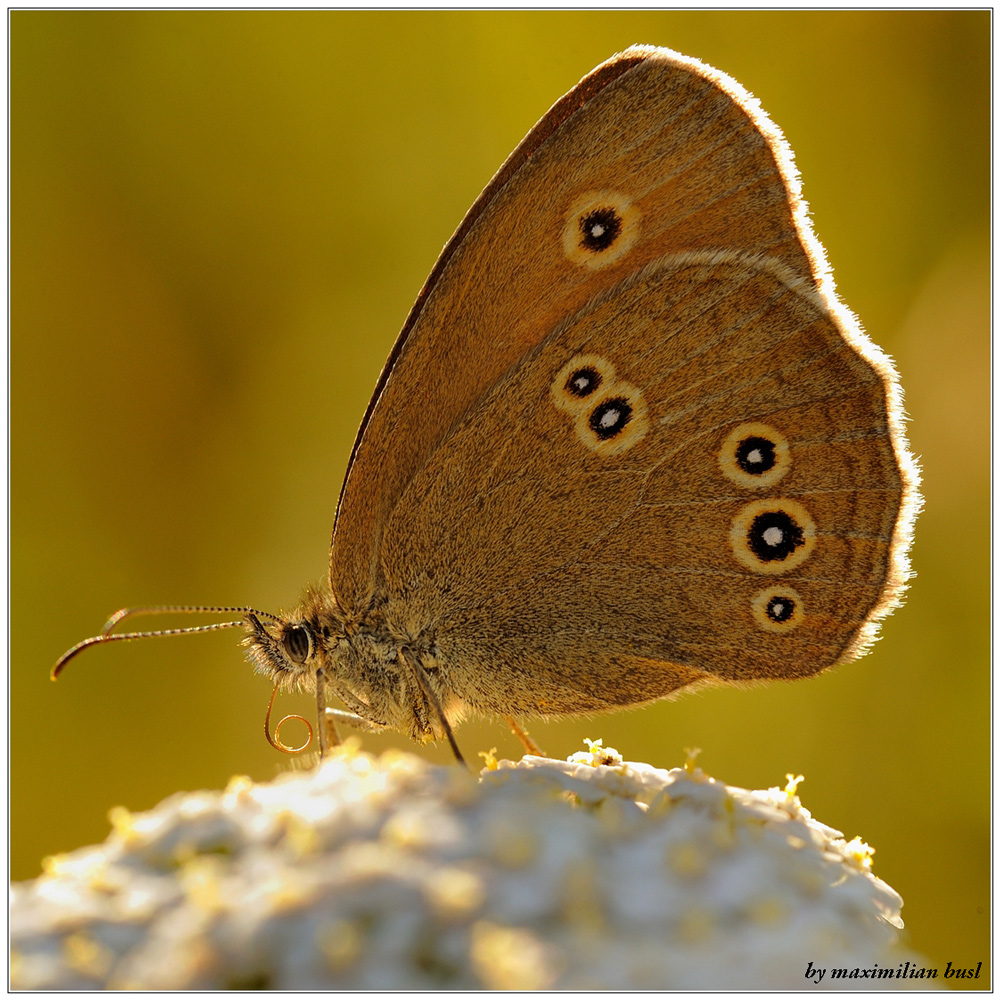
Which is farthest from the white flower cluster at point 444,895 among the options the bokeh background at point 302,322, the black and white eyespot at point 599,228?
the bokeh background at point 302,322

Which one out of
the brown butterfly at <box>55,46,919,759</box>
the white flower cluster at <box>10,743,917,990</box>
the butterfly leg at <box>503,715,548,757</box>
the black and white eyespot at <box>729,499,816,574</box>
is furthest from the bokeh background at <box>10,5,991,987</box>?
the white flower cluster at <box>10,743,917,990</box>

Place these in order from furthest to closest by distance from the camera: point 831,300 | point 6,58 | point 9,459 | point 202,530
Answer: point 202,530, point 9,459, point 6,58, point 831,300

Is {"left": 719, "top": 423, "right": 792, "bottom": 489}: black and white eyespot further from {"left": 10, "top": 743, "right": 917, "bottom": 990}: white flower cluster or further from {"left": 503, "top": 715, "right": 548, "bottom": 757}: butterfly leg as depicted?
{"left": 503, "top": 715, "right": 548, "bottom": 757}: butterfly leg

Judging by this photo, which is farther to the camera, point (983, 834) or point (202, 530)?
point (202, 530)

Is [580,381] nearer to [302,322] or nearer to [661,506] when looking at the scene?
[661,506]

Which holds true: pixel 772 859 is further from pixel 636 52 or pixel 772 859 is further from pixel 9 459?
pixel 9 459

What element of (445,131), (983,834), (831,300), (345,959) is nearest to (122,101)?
(445,131)
